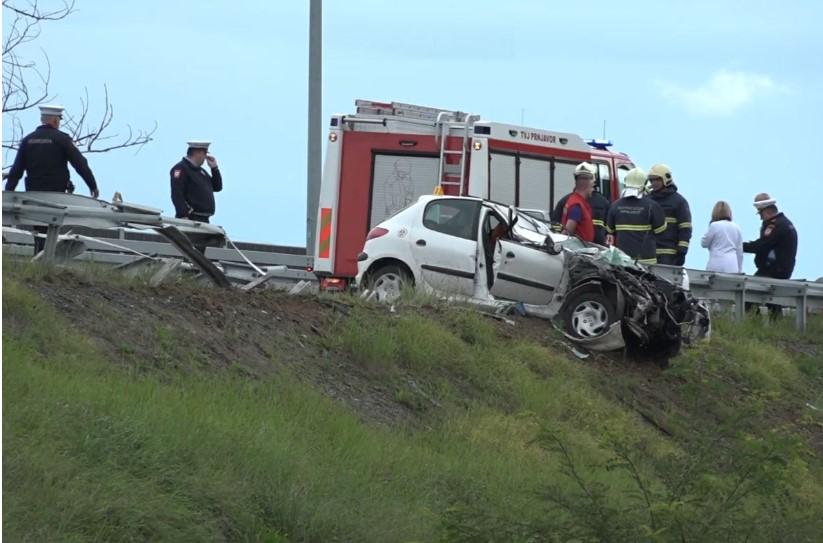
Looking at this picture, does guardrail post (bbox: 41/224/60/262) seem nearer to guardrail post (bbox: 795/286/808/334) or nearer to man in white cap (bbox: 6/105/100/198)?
man in white cap (bbox: 6/105/100/198)

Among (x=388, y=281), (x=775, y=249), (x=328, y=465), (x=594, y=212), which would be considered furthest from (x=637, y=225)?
(x=328, y=465)

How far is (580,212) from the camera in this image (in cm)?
1816

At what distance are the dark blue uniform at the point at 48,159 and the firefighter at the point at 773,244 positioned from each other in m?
8.42

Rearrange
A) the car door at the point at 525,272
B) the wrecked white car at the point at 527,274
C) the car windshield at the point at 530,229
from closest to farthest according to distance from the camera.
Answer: the wrecked white car at the point at 527,274, the car door at the point at 525,272, the car windshield at the point at 530,229

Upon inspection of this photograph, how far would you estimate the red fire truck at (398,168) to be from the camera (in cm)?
2098

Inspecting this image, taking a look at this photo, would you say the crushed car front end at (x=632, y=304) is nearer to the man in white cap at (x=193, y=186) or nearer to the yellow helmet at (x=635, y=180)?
the yellow helmet at (x=635, y=180)

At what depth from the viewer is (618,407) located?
49.3 ft

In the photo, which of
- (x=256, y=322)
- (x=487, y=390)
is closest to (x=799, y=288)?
(x=487, y=390)

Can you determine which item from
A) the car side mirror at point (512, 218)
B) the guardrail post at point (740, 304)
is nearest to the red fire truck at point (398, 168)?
the guardrail post at point (740, 304)

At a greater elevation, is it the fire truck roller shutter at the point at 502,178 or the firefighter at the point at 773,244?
the fire truck roller shutter at the point at 502,178

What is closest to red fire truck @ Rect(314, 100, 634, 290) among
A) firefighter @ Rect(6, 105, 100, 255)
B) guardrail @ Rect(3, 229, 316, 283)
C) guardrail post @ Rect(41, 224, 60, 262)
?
guardrail @ Rect(3, 229, 316, 283)

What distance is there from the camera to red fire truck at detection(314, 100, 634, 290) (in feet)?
68.8

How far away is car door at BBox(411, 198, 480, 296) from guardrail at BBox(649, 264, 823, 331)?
3.20m

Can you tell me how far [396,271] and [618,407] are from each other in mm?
3218
